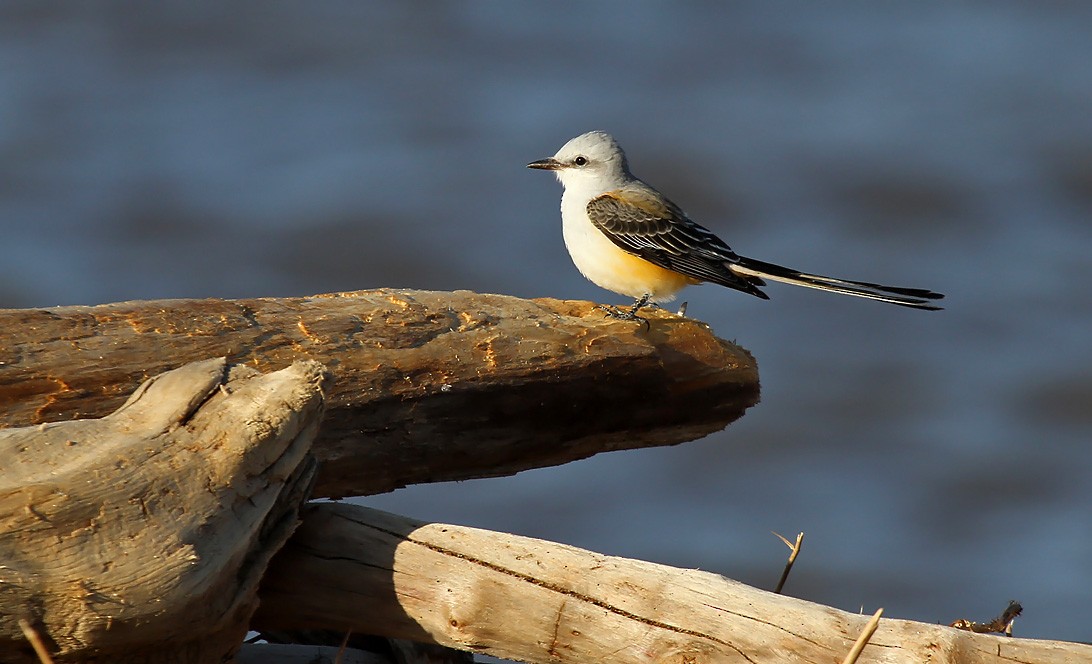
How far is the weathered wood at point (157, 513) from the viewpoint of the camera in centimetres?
297

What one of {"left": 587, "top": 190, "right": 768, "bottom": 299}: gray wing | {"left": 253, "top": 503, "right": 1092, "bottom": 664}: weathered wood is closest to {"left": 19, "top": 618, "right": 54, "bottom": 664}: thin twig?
{"left": 253, "top": 503, "right": 1092, "bottom": 664}: weathered wood

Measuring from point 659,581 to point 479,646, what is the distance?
0.48 meters

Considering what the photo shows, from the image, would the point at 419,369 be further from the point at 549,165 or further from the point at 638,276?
the point at 549,165

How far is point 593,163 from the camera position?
6.87 m

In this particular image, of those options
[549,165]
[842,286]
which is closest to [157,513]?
[842,286]

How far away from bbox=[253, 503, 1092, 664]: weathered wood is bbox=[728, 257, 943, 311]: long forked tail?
206cm

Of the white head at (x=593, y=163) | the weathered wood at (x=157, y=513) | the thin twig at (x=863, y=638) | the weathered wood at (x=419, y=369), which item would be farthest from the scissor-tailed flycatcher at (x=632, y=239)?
the weathered wood at (x=157, y=513)

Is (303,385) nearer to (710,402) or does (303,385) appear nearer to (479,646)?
(479,646)

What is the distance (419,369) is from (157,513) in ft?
3.75

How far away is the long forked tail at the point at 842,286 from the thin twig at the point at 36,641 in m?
3.29

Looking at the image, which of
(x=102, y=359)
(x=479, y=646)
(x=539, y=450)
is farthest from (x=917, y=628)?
(x=102, y=359)

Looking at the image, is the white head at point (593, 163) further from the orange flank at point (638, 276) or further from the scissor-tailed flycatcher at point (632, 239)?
the orange flank at point (638, 276)

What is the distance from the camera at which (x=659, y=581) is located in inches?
132

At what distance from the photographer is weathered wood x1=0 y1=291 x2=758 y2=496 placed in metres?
3.76
